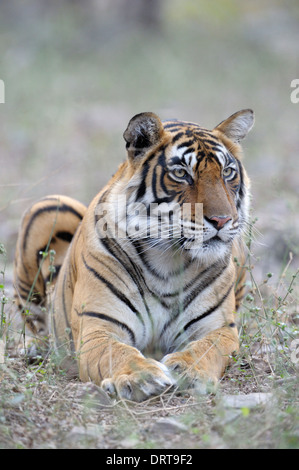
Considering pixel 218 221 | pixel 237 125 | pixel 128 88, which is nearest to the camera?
pixel 218 221

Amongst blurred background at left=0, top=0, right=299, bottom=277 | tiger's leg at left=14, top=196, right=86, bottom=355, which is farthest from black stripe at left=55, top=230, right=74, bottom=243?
blurred background at left=0, top=0, right=299, bottom=277

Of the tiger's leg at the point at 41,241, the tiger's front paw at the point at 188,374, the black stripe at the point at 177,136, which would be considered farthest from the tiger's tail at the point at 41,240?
the tiger's front paw at the point at 188,374

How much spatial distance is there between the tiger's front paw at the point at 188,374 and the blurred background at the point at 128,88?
1871 mm

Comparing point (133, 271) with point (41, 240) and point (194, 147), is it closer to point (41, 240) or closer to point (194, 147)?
point (194, 147)

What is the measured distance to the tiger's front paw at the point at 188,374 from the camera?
3.55 m

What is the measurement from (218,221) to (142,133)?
0.74 m

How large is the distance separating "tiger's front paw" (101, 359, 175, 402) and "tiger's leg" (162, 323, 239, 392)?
0.15m

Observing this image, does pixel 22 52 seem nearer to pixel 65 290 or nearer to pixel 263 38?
pixel 263 38

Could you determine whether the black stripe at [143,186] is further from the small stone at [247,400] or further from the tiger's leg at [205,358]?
the small stone at [247,400]

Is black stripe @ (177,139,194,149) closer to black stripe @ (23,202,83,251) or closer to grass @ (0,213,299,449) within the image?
grass @ (0,213,299,449)

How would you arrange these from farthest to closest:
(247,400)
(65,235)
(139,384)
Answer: (65,235), (139,384), (247,400)

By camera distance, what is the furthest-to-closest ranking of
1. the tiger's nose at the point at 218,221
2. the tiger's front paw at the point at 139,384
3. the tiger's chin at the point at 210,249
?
the tiger's chin at the point at 210,249 → the tiger's nose at the point at 218,221 → the tiger's front paw at the point at 139,384

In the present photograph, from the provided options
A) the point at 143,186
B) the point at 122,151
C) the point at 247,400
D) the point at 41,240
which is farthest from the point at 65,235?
the point at 122,151

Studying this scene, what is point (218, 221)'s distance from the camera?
374cm
